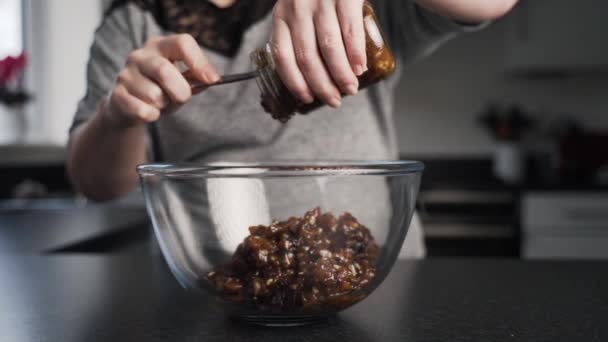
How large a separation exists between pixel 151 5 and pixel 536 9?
6.92 feet

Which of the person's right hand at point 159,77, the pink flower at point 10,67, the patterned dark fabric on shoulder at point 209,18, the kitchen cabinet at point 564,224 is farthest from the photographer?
the kitchen cabinet at point 564,224

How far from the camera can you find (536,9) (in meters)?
2.74

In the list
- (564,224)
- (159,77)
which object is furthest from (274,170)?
(564,224)

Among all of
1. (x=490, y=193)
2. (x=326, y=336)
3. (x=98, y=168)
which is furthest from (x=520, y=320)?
(x=490, y=193)

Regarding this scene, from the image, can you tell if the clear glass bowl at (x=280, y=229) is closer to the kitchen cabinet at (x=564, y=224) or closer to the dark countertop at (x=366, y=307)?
the dark countertop at (x=366, y=307)

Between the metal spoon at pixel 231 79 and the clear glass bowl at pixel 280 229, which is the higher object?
the metal spoon at pixel 231 79

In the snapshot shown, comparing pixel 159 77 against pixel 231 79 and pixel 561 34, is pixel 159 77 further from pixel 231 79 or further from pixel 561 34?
pixel 561 34

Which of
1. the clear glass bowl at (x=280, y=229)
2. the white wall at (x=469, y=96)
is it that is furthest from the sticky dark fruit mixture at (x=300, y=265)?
the white wall at (x=469, y=96)

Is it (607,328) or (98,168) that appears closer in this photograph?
(607,328)

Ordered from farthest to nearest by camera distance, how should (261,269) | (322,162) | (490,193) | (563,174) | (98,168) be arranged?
(563,174) < (490,193) < (98,168) < (322,162) < (261,269)

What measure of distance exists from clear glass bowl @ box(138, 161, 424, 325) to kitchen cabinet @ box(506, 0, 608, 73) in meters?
2.41

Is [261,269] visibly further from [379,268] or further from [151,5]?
[151,5]

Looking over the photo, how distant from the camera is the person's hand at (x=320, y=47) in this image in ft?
1.69

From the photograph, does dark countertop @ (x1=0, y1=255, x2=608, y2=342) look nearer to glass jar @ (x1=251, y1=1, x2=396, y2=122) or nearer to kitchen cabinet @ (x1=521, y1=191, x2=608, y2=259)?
glass jar @ (x1=251, y1=1, x2=396, y2=122)
